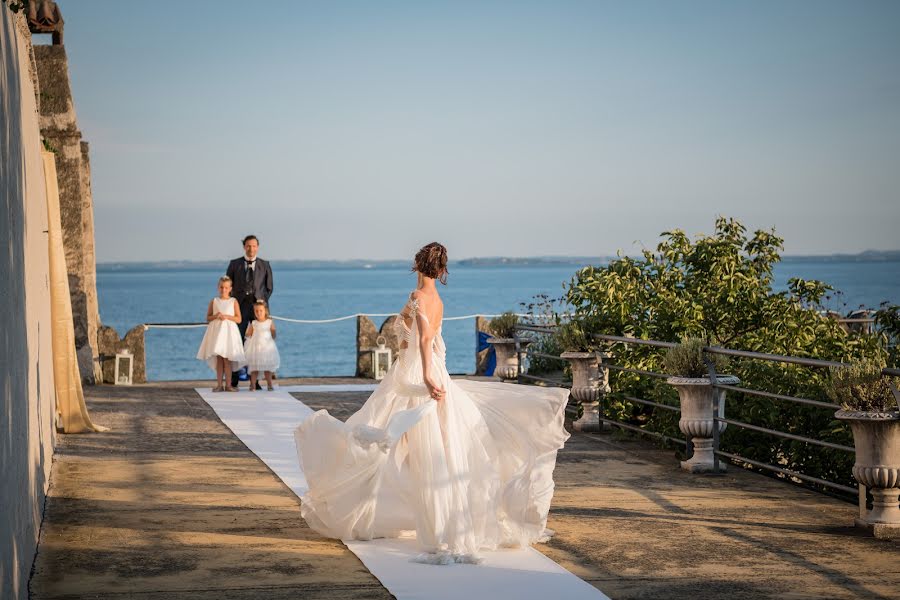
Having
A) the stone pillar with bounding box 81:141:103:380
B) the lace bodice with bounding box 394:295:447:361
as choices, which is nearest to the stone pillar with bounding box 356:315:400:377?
the stone pillar with bounding box 81:141:103:380

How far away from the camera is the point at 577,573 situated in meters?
6.34

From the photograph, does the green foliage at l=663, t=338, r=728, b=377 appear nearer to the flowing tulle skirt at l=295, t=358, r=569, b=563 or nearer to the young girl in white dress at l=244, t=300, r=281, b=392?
the flowing tulle skirt at l=295, t=358, r=569, b=563

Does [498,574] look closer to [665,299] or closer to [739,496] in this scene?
[739,496]

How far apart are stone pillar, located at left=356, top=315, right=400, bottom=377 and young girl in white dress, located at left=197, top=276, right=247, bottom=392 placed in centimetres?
305

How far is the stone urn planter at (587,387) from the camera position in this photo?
12.2 m

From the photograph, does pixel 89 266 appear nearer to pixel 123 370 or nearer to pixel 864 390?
pixel 123 370

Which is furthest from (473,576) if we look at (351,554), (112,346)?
(112,346)

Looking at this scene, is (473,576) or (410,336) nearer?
(473,576)

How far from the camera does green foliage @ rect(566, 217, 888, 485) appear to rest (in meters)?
12.1

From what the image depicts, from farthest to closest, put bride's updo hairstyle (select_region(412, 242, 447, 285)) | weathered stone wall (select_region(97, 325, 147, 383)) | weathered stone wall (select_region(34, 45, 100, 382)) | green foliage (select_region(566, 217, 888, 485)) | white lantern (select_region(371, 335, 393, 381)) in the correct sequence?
white lantern (select_region(371, 335, 393, 381)), weathered stone wall (select_region(97, 325, 147, 383)), weathered stone wall (select_region(34, 45, 100, 382)), green foliage (select_region(566, 217, 888, 485)), bride's updo hairstyle (select_region(412, 242, 447, 285))

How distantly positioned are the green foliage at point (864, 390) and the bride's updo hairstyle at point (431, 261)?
8.82 ft

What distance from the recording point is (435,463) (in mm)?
6703

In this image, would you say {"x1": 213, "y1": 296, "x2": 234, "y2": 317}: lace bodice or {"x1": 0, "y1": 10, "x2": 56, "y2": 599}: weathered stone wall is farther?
{"x1": 213, "y1": 296, "x2": 234, "y2": 317}: lace bodice

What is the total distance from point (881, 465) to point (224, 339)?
10.6 metres
